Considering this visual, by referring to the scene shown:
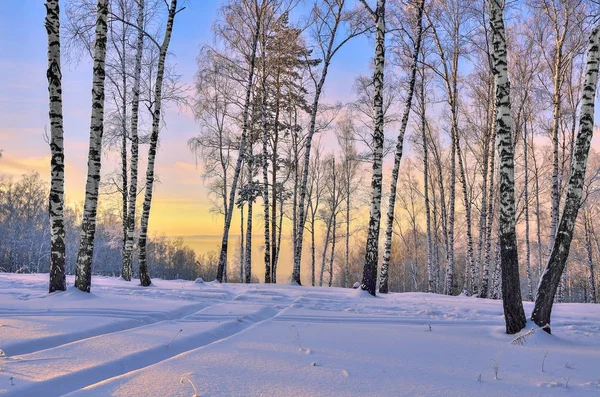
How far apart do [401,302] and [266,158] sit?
859 cm

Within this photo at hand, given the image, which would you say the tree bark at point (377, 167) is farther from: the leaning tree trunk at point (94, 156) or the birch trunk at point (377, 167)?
the leaning tree trunk at point (94, 156)

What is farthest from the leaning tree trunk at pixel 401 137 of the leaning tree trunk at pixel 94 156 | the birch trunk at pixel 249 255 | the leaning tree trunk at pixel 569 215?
the leaning tree trunk at pixel 94 156

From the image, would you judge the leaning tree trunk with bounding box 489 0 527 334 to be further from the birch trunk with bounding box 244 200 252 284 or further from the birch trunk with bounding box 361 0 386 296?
the birch trunk with bounding box 244 200 252 284

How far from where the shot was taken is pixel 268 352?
3.72 m

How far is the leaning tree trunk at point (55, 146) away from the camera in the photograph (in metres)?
7.01

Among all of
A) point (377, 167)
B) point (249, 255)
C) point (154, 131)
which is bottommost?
point (249, 255)

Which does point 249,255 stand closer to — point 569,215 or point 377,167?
point 377,167

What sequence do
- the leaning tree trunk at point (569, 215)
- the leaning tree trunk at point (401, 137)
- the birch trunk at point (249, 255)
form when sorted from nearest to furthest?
the leaning tree trunk at point (569, 215), the leaning tree trunk at point (401, 137), the birch trunk at point (249, 255)

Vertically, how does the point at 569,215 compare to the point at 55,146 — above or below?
below

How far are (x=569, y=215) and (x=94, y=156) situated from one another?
28.7ft

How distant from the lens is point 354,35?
42.1ft

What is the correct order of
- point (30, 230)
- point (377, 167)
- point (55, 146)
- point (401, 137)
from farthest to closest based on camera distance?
point (30, 230), point (401, 137), point (377, 167), point (55, 146)

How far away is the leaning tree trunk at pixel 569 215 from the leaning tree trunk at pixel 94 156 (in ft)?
27.0

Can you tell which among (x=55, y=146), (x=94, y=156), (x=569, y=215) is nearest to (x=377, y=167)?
(x=569, y=215)
